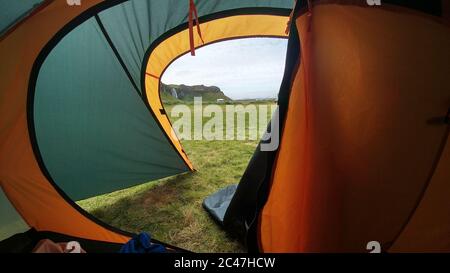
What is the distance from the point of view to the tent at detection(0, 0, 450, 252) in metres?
0.79

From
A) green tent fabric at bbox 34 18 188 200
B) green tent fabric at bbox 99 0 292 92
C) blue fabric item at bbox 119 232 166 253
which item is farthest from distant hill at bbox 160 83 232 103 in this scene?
blue fabric item at bbox 119 232 166 253

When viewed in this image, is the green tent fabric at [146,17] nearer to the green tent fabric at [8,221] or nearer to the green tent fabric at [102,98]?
the green tent fabric at [102,98]

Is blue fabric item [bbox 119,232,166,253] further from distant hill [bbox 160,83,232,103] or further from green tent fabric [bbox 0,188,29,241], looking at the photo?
distant hill [bbox 160,83,232,103]

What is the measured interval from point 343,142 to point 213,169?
1.66 m

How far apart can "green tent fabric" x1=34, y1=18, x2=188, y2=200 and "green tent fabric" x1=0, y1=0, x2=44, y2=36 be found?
41cm

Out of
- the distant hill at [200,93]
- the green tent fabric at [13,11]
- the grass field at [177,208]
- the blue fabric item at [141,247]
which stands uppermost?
the distant hill at [200,93]

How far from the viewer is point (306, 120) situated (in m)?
0.93

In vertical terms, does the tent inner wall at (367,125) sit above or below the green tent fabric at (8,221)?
above

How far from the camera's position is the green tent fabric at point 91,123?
1.44m

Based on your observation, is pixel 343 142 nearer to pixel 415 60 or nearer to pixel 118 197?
pixel 415 60

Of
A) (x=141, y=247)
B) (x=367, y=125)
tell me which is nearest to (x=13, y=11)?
(x=141, y=247)

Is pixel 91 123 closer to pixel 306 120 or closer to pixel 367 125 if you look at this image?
pixel 306 120

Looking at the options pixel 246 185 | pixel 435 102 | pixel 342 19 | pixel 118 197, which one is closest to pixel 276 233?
pixel 246 185

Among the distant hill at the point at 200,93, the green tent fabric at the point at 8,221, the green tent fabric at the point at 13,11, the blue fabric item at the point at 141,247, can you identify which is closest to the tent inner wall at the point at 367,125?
the blue fabric item at the point at 141,247
